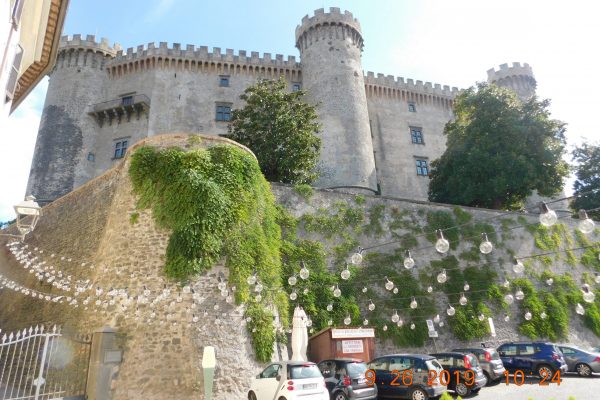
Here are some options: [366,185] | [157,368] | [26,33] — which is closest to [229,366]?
[157,368]

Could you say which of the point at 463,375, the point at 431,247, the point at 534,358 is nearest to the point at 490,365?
the point at 463,375

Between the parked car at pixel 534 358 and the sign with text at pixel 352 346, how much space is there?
244 inches

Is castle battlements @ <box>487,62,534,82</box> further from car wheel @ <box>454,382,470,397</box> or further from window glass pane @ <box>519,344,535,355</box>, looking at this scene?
car wheel @ <box>454,382,470,397</box>

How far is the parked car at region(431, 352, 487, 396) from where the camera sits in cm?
1202

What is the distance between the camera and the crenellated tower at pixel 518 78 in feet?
129

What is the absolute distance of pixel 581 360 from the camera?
1511 cm

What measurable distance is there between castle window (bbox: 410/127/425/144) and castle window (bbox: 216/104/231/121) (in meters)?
16.7

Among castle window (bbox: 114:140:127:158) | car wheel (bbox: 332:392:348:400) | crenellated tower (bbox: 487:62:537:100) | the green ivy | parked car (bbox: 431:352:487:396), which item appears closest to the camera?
car wheel (bbox: 332:392:348:400)

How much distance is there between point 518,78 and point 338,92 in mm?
20906

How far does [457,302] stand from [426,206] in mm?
5919

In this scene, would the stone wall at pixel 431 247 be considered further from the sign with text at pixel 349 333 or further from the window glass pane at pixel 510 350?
the sign with text at pixel 349 333

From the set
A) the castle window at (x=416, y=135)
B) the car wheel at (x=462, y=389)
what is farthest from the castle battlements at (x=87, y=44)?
the car wheel at (x=462, y=389)

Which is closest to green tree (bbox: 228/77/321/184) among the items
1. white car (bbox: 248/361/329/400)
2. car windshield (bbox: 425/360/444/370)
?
car windshield (bbox: 425/360/444/370)

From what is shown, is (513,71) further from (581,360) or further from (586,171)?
(581,360)
